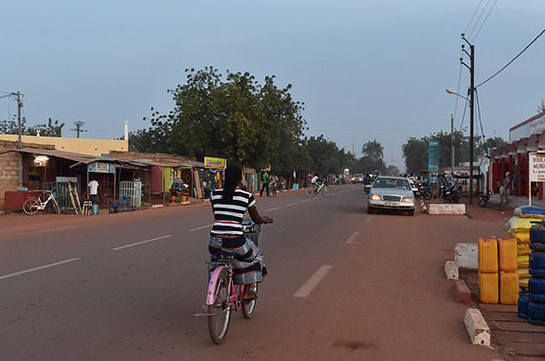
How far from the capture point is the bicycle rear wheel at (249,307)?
5695 mm

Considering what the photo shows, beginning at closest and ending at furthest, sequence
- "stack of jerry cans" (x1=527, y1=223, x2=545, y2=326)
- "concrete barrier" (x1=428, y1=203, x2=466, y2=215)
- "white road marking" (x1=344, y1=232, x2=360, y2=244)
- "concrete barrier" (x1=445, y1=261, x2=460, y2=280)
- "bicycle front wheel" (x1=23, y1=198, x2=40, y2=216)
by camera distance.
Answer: "stack of jerry cans" (x1=527, y1=223, x2=545, y2=326) < "concrete barrier" (x1=445, y1=261, x2=460, y2=280) < "white road marking" (x1=344, y1=232, x2=360, y2=244) < "concrete barrier" (x1=428, y1=203, x2=466, y2=215) < "bicycle front wheel" (x1=23, y1=198, x2=40, y2=216)

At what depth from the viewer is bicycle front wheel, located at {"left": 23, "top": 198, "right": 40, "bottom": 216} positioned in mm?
23016

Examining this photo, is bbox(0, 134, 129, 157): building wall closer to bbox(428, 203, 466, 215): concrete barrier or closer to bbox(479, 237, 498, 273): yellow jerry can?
bbox(428, 203, 466, 215): concrete barrier

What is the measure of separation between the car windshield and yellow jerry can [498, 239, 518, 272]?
15496 millimetres

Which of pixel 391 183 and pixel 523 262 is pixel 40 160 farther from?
pixel 523 262

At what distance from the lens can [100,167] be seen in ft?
80.6

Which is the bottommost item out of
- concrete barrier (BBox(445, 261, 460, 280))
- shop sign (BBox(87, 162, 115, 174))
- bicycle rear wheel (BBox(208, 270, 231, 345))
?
concrete barrier (BBox(445, 261, 460, 280))

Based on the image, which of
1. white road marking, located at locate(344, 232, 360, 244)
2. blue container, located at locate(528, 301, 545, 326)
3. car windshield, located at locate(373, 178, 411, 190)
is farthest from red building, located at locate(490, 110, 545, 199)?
blue container, located at locate(528, 301, 545, 326)

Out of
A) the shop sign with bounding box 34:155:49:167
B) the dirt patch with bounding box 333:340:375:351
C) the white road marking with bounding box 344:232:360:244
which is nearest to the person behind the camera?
the dirt patch with bounding box 333:340:375:351

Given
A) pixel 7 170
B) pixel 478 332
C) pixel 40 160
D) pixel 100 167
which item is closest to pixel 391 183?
Answer: pixel 100 167

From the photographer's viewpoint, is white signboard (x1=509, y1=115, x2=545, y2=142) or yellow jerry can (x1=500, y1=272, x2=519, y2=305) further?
white signboard (x1=509, y1=115, x2=545, y2=142)

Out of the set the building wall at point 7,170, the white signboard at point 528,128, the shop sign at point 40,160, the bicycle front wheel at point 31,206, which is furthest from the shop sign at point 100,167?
the white signboard at point 528,128

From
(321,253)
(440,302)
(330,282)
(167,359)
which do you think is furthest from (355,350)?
(321,253)

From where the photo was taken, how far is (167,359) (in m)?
4.55
